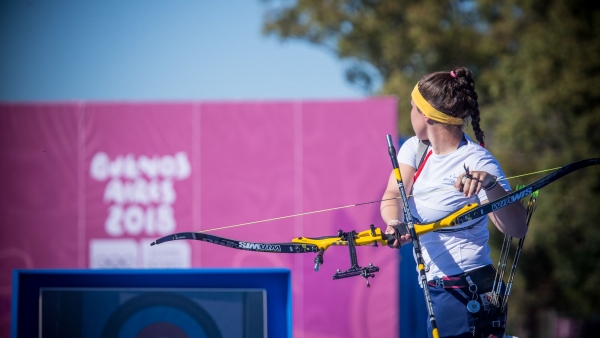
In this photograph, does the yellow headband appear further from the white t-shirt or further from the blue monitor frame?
the blue monitor frame

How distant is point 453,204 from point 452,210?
20 mm

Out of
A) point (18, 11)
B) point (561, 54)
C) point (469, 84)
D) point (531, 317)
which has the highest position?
point (561, 54)

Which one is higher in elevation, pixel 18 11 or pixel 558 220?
pixel 18 11

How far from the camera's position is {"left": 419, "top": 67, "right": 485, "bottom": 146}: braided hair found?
90.2 inches

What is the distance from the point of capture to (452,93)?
7.54 ft

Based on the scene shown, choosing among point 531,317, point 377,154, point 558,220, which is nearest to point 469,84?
point 377,154

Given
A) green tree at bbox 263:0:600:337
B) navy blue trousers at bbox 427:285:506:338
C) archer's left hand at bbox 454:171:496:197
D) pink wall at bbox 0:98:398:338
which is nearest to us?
archer's left hand at bbox 454:171:496:197

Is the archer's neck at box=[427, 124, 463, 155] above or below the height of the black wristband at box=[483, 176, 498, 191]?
above

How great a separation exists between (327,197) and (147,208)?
65.1 inches

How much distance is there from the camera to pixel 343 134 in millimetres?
6387

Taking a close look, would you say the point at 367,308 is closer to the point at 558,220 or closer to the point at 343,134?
the point at 343,134

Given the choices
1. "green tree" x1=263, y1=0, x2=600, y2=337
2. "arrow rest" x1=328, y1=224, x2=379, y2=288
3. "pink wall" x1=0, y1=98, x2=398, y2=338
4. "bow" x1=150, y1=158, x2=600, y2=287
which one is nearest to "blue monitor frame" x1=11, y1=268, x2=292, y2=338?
"bow" x1=150, y1=158, x2=600, y2=287

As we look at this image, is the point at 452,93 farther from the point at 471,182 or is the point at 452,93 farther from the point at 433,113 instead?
the point at 471,182

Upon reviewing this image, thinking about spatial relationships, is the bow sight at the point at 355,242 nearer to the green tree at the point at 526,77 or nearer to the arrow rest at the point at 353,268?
the arrow rest at the point at 353,268
